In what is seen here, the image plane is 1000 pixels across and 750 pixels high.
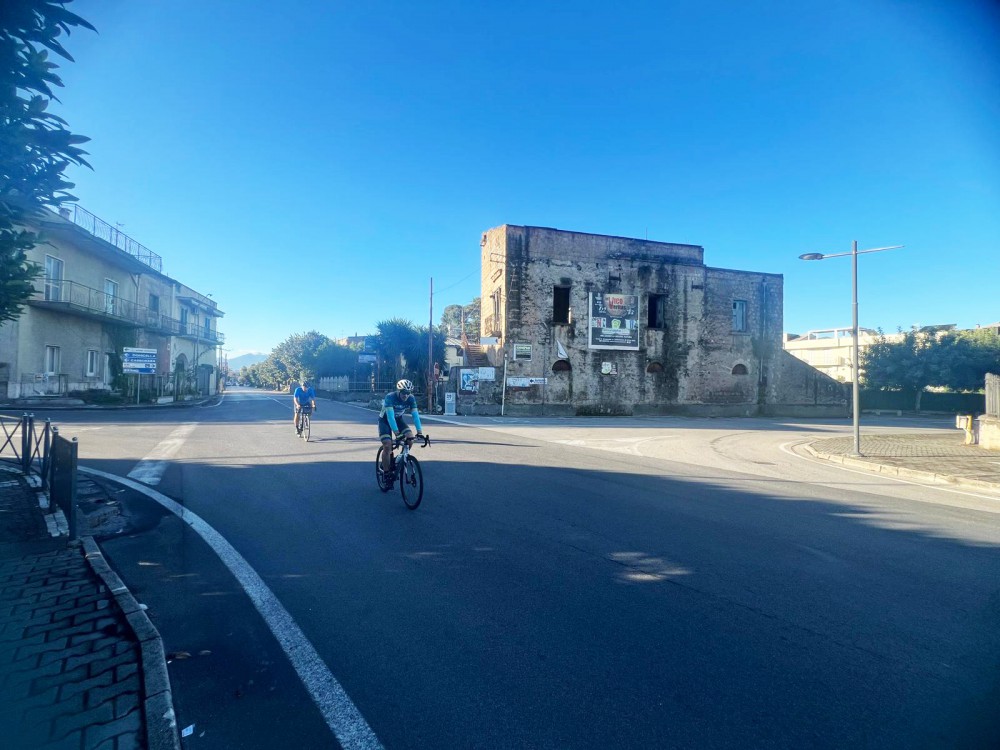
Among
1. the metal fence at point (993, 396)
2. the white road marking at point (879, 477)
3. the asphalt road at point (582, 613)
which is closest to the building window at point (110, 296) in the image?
the asphalt road at point (582, 613)

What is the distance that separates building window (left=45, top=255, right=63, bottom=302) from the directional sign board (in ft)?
13.0

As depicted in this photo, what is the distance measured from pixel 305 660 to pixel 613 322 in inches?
1154

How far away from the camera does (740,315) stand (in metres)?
34.6

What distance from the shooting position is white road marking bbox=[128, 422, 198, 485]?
28.6ft

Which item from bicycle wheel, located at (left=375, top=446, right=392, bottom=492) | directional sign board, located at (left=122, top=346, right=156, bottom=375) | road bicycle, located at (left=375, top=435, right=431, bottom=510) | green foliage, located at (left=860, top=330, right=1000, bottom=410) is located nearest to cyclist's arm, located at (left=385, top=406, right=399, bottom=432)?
road bicycle, located at (left=375, top=435, right=431, bottom=510)

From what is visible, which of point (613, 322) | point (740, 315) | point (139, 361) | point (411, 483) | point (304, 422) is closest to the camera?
point (411, 483)

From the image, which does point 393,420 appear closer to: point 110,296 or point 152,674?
point 152,674

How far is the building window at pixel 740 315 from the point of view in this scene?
113ft

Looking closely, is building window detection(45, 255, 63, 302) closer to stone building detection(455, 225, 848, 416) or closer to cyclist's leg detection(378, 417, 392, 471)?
stone building detection(455, 225, 848, 416)

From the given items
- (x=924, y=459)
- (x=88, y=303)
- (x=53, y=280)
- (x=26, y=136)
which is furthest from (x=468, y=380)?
(x=26, y=136)

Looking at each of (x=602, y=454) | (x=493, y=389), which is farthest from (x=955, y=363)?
(x=602, y=454)

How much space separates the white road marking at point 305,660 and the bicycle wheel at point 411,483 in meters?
→ 2.23

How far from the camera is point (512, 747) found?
242 cm

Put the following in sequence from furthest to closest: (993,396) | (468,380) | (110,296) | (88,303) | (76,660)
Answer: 1. (110,296)
2. (468,380)
3. (88,303)
4. (993,396)
5. (76,660)
